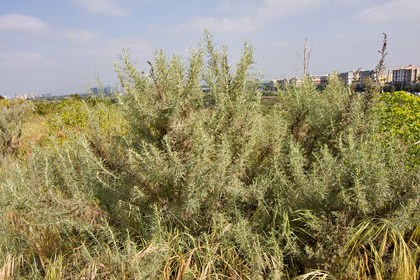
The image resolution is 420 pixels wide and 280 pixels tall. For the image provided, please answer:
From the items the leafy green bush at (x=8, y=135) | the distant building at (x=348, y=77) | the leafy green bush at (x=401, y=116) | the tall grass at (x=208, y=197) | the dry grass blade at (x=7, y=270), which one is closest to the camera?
the tall grass at (x=208, y=197)

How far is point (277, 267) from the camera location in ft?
6.48

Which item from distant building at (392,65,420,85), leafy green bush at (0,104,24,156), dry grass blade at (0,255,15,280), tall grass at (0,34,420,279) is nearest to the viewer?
tall grass at (0,34,420,279)

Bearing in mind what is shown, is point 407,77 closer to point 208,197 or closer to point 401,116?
point 401,116

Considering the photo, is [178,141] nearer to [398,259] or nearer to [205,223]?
[205,223]

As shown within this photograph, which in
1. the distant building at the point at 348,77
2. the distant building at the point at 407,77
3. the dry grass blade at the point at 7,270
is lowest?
the dry grass blade at the point at 7,270

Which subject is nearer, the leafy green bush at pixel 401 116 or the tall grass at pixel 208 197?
the tall grass at pixel 208 197

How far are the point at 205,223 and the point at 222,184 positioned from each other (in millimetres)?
479

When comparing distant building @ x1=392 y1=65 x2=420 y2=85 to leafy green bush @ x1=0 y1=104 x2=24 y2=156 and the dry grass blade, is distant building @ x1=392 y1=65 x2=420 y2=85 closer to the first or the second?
the dry grass blade

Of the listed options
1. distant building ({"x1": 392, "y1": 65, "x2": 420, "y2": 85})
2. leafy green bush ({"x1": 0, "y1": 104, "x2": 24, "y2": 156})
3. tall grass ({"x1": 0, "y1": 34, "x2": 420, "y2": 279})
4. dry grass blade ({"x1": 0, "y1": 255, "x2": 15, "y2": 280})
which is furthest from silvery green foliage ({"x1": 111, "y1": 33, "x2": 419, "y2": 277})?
leafy green bush ({"x1": 0, "y1": 104, "x2": 24, "y2": 156})

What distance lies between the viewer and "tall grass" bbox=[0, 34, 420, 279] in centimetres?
194

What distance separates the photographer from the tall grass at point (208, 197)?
1.94 meters

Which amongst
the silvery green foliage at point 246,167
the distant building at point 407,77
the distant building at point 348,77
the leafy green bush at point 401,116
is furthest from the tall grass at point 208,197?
the distant building at point 407,77

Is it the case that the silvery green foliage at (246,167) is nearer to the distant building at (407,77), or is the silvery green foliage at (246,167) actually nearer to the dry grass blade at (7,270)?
the dry grass blade at (7,270)

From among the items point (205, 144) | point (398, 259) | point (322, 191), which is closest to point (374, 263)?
point (398, 259)
